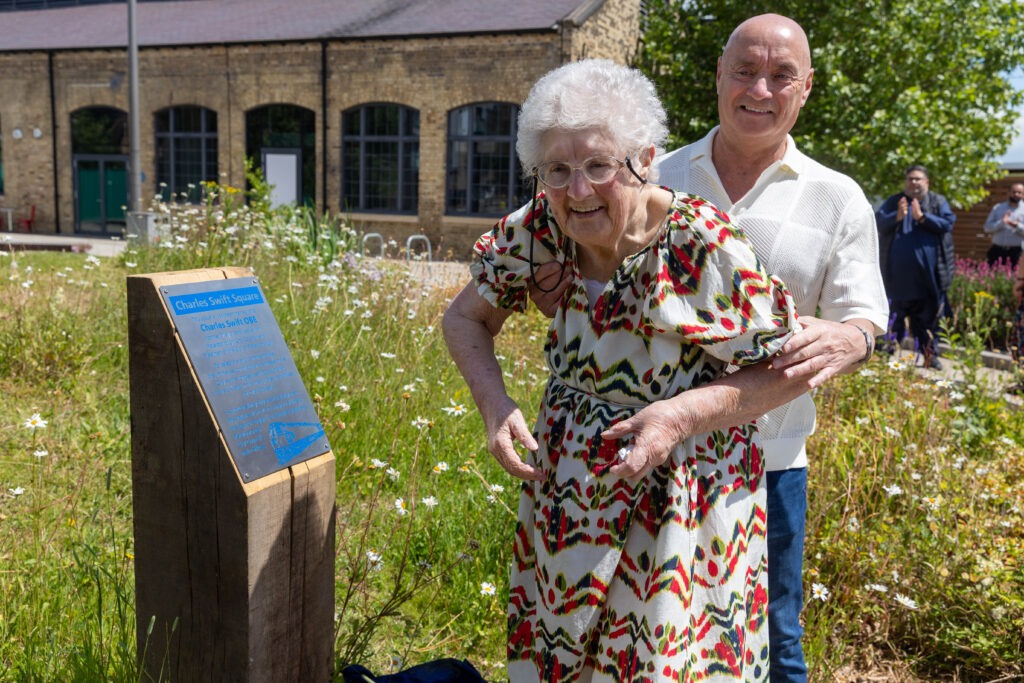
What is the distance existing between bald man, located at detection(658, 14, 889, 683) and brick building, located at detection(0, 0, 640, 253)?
17482 millimetres

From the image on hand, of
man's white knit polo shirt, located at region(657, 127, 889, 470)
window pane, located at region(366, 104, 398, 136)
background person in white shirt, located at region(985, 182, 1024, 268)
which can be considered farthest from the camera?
window pane, located at region(366, 104, 398, 136)

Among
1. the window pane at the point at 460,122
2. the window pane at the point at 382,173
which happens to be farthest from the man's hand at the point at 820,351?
the window pane at the point at 382,173

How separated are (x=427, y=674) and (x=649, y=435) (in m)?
1.18

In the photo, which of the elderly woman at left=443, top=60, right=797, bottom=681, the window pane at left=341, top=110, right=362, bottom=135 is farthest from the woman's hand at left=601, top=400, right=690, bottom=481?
the window pane at left=341, top=110, right=362, bottom=135

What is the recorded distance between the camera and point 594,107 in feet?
5.62

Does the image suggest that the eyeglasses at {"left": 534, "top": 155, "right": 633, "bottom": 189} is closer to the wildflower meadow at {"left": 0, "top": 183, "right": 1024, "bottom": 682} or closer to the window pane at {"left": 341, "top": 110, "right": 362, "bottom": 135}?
→ the wildflower meadow at {"left": 0, "top": 183, "right": 1024, "bottom": 682}

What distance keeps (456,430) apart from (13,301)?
3286 mm

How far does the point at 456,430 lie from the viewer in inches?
170

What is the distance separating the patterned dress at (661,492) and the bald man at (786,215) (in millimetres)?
388

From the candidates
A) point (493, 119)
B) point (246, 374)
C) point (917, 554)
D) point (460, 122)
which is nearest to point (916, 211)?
point (917, 554)

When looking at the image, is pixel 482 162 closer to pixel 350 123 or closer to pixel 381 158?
pixel 381 158

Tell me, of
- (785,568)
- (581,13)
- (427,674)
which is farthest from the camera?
(581,13)

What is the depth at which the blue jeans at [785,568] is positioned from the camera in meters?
2.28

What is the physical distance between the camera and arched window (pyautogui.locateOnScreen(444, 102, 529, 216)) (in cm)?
2081
